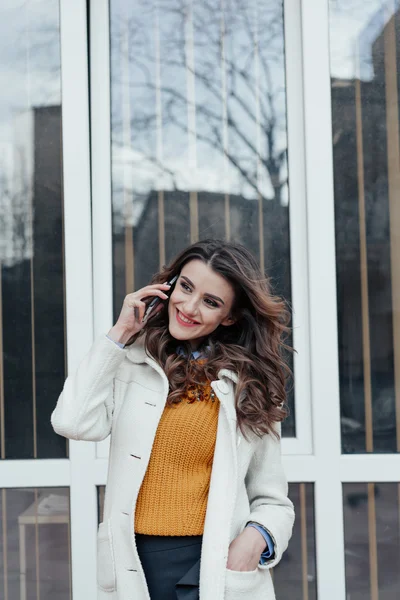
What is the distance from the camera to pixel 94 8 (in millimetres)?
2629

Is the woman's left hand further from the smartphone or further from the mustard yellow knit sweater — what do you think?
the smartphone

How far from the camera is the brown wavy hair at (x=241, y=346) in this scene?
1.72 metres

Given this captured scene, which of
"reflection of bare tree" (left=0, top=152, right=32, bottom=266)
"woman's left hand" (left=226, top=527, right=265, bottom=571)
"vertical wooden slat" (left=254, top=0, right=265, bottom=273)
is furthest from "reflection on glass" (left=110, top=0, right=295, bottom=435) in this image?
"woman's left hand" (left=226, top=527, right=265, bottom=571)

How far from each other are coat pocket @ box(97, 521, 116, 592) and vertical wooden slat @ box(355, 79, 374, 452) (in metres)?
1.25

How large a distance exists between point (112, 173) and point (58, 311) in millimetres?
565

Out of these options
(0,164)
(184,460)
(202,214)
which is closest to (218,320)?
(184,460)

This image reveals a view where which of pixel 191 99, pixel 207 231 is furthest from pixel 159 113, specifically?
pixel 207 231

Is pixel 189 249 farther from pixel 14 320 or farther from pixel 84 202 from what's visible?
pixel 14 320

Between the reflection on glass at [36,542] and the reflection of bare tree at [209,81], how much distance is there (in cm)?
134

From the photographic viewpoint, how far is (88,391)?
64.1 inches

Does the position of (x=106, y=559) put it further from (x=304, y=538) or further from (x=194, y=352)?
(x=304, y=538)

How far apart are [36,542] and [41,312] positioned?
0.86 metres

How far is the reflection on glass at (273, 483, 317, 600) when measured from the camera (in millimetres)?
2566

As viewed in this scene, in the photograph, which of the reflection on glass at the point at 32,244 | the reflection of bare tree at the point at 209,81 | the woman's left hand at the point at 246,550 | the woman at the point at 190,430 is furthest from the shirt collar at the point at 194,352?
the reflection of bare tree at the point at 209,81
